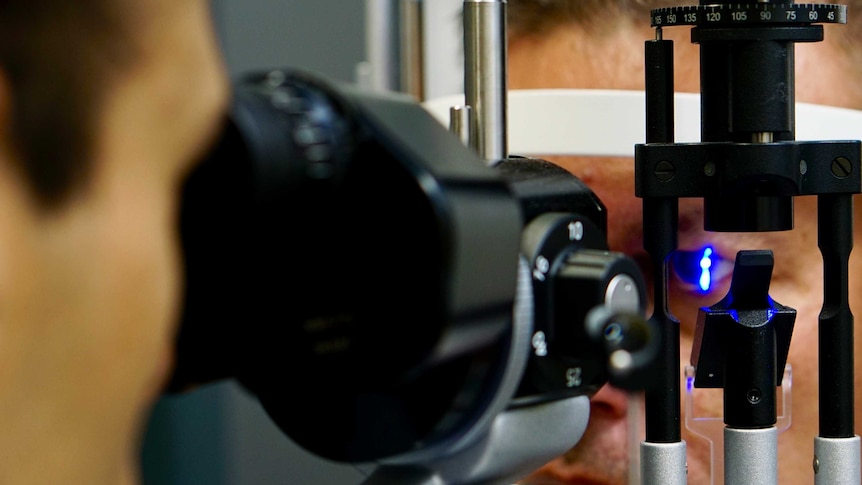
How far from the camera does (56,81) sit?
155 millimetres

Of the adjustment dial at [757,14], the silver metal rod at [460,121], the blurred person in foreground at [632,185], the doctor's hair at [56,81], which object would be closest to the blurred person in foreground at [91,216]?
the doctor's hair at [56,81]

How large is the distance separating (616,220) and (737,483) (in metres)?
0.22

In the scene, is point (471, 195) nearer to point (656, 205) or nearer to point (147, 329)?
point (147, 329)

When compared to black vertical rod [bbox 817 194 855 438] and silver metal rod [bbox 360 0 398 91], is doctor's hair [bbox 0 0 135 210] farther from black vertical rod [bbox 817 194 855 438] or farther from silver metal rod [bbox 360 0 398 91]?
silver metal rod [bbox 360 0 398 91]

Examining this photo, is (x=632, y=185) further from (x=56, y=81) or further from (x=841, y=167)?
(x=56, y=81)

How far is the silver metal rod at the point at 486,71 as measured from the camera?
0.35 m

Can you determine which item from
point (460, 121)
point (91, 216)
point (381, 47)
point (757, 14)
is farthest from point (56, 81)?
point (381, 47)

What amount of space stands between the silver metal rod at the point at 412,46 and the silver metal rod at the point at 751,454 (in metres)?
0.34

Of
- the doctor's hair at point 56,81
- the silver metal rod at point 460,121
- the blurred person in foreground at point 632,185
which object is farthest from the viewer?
the blurred person in foreground at point 632,185

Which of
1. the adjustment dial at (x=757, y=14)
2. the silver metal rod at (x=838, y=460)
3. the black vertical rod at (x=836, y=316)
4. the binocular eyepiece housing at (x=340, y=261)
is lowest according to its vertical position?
the silver metal rod at (x=838, y=460)

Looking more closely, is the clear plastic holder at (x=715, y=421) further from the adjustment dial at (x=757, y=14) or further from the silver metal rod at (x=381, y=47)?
the silver metal rod at (x=381, y=47)

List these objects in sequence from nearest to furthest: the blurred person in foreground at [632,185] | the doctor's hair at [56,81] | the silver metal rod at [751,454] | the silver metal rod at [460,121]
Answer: the doctor's hair at [56,81] < the silver metal rod at [460,121] < the silver metal rod at [751,454] < the blurred person in foreground at [632,185]

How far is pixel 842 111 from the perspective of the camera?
2.30ft

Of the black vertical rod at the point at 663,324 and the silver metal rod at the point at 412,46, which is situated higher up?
the silver metal rod at the point at 412,46
